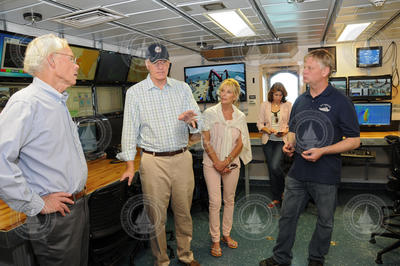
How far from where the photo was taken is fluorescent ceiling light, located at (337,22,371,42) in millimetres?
3579

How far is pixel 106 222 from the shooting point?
242cm

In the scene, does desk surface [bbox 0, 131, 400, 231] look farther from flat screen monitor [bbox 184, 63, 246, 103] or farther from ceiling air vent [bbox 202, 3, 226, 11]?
flat screen monitor [bbox 184, 63, 246, 103]

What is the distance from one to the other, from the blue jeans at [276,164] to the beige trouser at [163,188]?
6.72 feet

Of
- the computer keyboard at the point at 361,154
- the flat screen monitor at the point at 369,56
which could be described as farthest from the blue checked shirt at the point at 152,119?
the flat screen monitor at the point at 369,56

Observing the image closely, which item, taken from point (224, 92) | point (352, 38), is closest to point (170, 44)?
point (224, 92)

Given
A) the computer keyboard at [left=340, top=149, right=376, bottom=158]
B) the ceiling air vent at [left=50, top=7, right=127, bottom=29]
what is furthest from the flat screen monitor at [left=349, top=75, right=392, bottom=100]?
the ceiling air vent at [left=50, top=7, right=127, bottom=29]

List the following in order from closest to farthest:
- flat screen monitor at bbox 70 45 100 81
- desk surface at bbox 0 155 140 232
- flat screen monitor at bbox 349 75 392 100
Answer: desk surface at bbox 0 155 140 232 < flat screen monitor at bbox 70 45 100 81 < flat screen monitor at bbox 349 75 392 100

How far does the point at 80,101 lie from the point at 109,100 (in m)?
0.66

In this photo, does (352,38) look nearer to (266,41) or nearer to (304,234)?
(266,41)

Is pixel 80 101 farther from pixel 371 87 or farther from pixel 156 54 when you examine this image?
pixel 371 87

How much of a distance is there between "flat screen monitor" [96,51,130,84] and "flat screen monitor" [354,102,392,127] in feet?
12.0

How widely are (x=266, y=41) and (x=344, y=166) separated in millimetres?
2522

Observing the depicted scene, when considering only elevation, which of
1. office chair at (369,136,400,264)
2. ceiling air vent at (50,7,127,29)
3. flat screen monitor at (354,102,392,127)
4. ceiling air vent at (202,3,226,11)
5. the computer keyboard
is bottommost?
office chair at (369,136,400,264)

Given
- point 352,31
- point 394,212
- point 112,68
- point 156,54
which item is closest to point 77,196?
point 156,54
